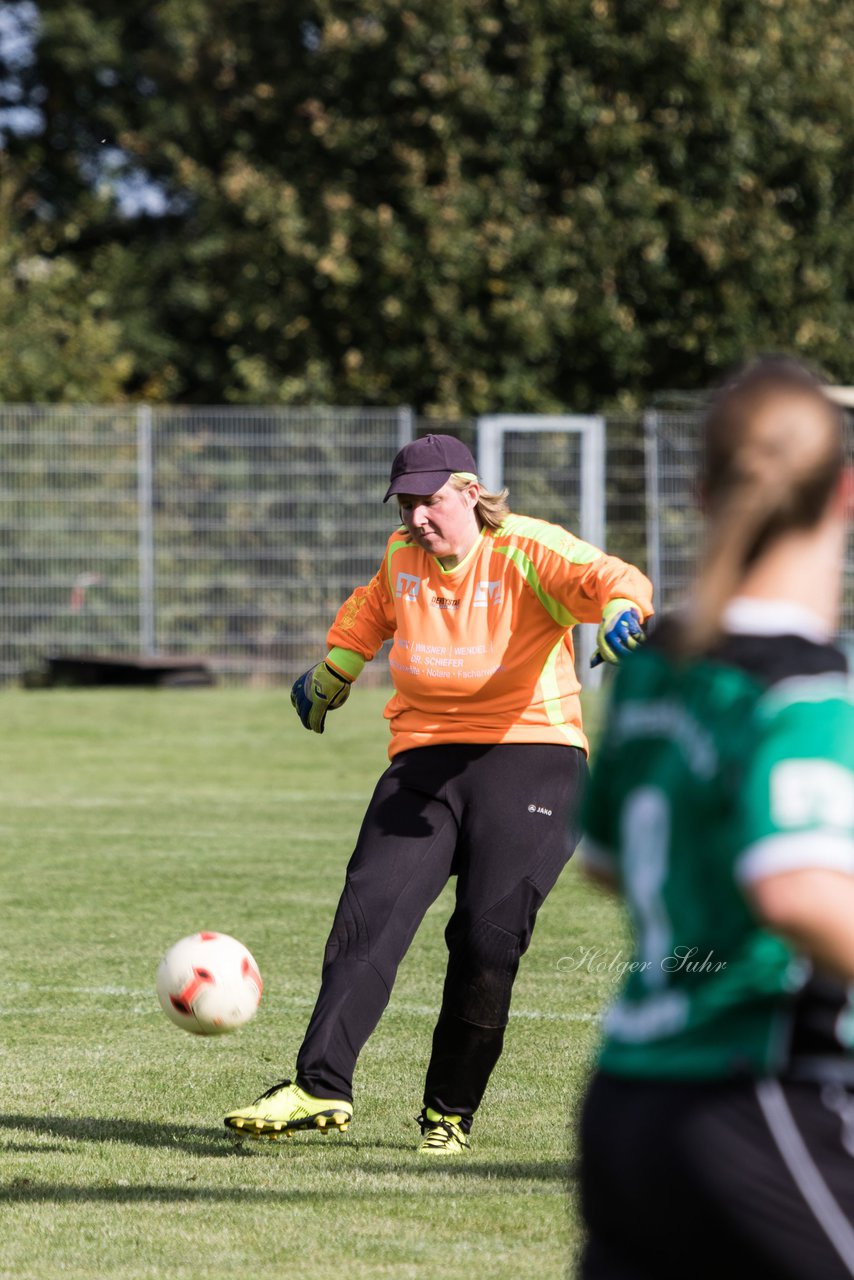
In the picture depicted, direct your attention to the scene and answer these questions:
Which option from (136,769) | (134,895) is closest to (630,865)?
Answer: (134,895)

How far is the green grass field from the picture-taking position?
4.39 metres

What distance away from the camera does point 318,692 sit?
228 inches

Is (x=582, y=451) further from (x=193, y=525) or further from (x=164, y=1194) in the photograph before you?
(x=164, y=1194)

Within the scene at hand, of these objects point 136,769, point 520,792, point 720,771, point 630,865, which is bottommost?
point 136,769

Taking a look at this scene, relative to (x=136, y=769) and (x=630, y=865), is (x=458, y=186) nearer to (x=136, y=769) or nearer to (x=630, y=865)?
(x=136, y=769)

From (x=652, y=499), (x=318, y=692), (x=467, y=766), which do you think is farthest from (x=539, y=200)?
(x=467, y=766)

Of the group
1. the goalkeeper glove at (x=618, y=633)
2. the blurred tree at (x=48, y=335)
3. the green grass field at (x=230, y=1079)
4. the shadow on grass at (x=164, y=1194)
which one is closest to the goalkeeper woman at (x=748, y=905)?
the green grass field at (x=230, y=1079)

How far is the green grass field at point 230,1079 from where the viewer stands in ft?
14.4

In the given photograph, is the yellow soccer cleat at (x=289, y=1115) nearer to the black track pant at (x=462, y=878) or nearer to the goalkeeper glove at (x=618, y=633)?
the black track pant at (x=462, y=878)

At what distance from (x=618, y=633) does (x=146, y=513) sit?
14.6 metres

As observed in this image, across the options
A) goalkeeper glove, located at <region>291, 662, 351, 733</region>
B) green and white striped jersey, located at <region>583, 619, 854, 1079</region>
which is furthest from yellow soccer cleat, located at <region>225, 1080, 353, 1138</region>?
green and white striped jersey, located at <region>583, 619, 854, 1079</region>

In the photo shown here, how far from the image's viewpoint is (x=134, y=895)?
9164mm

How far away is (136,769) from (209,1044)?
7829mm

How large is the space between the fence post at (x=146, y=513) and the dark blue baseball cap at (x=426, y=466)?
13.8 m
